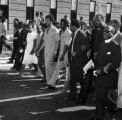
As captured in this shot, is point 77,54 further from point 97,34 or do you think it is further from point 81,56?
point 97,34

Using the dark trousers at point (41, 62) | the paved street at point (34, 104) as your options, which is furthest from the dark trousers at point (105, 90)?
the dark trousers at point (41, 62)

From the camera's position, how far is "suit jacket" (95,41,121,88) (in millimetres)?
6145

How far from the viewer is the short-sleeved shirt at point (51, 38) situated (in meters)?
9.67

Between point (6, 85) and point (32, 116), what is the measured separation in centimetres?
320

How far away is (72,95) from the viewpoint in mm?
8430

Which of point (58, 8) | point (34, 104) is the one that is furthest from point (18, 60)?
point (58, 8)

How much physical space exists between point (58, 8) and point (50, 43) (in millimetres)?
16468

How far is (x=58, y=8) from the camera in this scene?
85.1 feet

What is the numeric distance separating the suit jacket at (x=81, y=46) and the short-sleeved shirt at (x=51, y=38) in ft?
5.14

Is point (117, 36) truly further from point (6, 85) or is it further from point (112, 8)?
point (112, 8)

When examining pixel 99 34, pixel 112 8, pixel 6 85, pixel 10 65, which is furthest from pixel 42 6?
pixel 99 34

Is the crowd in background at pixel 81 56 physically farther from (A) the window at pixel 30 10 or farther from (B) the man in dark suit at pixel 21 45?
(A) the window at pixel 30 10

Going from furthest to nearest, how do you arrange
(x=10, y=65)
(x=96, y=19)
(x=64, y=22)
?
(x=10, y=65)
(x=64, y=22)
(x=96, y=19)

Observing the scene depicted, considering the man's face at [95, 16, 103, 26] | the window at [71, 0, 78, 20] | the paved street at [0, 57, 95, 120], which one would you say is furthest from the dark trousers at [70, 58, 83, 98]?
the window at [71, 0, 78, 20]
